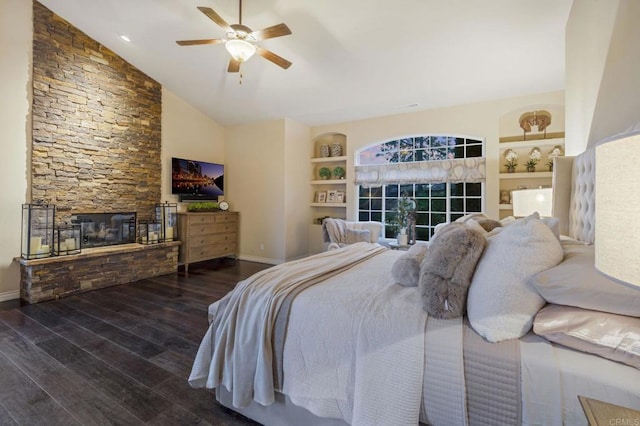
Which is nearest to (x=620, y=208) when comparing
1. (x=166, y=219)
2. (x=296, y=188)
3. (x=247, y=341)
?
(x=247, y=341)

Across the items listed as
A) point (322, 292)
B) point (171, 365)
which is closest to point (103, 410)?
point (171, 365)

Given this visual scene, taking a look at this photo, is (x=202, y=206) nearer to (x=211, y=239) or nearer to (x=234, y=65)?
(x=211, y=239)

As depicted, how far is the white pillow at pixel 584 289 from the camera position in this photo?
0.94 metres

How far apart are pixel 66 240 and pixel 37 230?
314 mm

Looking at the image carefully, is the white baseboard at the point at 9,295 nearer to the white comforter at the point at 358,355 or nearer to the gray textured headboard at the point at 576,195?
the white comforter at the point at 358,355

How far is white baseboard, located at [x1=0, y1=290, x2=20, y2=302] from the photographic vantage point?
3.43m

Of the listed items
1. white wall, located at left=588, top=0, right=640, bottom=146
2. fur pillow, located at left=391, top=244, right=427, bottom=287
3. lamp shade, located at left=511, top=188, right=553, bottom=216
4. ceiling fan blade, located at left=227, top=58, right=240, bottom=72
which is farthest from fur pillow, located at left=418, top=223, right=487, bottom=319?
ceiling fan blade, located at left=227, top=58, right=240, bottom=72

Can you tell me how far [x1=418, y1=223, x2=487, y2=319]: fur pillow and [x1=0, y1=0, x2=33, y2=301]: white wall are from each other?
481 centimetres

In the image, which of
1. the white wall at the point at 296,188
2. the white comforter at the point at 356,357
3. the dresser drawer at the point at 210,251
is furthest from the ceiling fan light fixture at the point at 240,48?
the dresser drawer at the point at 210,251

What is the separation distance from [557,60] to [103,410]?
542cm

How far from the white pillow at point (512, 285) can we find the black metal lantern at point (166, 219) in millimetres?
4937

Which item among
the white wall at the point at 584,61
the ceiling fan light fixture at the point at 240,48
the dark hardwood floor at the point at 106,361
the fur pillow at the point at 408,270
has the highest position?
the ceiling fan light fixture at the point at 240,48

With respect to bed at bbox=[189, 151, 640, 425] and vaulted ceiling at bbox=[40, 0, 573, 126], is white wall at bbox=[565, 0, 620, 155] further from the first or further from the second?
bed at bbox=[189, 151, 640, 425]

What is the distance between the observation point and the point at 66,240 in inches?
149
